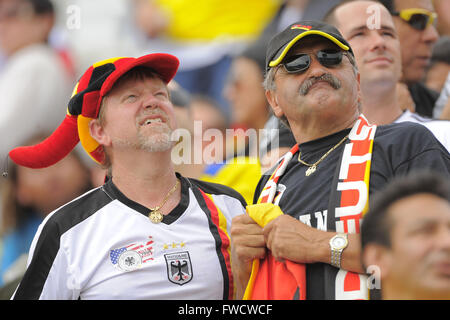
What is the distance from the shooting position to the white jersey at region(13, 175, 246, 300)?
9.20ft

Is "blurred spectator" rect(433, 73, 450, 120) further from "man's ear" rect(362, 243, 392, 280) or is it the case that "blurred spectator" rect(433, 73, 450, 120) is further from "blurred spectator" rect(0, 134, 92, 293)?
"blurred spectator" rect(0, 134, 92, 293)

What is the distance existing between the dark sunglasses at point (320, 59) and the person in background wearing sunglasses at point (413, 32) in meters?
1.51

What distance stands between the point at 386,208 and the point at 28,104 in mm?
3871

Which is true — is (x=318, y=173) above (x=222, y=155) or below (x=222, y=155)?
below

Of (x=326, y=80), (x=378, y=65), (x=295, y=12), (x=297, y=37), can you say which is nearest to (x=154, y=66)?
(x=297, y=37)

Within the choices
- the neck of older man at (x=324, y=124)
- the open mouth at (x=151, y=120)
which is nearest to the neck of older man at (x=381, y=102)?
the neck of older man at (x=324, y=124)

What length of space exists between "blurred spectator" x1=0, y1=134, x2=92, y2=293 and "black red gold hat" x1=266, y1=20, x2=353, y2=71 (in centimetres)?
249

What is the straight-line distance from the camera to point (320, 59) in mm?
2748

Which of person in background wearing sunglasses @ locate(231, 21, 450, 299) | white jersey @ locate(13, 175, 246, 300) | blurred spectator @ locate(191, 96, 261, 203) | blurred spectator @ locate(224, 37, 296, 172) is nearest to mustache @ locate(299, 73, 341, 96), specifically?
person in background wearing sunglasses @ locate(231, 21, 450, 299)

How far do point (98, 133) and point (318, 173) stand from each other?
1.23 m

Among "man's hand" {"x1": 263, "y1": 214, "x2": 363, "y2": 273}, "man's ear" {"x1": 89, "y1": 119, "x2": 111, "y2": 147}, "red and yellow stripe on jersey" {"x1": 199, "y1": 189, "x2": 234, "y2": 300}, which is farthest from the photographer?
"man's ear" {"x1": 89, "y1": 119, "x2": 111, "y2": 147}

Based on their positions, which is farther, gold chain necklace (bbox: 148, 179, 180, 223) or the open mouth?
the open mouth

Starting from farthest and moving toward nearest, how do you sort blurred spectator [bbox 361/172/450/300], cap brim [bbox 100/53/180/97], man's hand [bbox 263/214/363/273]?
cap brim [bbox 100/53/180/97] → man's hand [bbox 263/214/363/273] → blurred spectator [bbox 361/172/450/300]

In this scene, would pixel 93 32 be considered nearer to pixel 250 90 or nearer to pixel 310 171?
pixel 250 90
